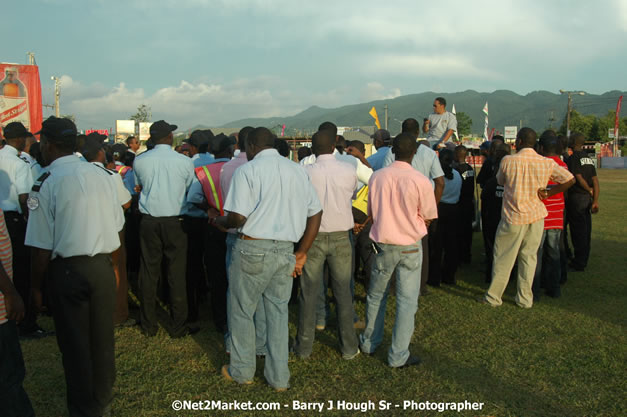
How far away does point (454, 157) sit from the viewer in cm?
752

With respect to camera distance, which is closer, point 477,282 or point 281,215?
point 281,215

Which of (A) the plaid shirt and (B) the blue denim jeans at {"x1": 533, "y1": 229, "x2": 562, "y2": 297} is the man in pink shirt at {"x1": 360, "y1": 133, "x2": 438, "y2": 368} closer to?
(A) the plaid shirt

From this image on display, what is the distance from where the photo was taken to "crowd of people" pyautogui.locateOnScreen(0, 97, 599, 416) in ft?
10.6

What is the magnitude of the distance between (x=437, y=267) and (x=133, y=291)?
4592 mm

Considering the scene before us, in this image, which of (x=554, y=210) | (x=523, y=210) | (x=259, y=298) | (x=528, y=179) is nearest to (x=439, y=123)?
(x=554, y=210)

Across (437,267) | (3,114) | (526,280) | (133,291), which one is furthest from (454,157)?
(3,114)

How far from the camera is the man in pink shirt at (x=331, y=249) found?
450cm

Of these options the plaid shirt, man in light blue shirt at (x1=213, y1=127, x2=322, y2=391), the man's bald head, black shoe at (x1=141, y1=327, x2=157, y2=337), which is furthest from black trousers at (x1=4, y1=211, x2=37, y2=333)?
the plaid shirt

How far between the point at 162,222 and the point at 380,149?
3163 millimetres

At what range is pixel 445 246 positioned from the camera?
7.30 m

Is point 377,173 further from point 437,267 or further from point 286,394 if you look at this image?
point 437,267

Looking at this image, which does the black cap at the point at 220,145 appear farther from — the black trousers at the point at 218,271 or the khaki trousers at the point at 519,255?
the khaki trousers at the point at 519,255

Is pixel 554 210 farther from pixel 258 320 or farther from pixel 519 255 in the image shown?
pixel 258 320

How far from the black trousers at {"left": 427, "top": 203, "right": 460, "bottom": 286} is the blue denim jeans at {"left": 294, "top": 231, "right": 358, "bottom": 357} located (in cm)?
283
